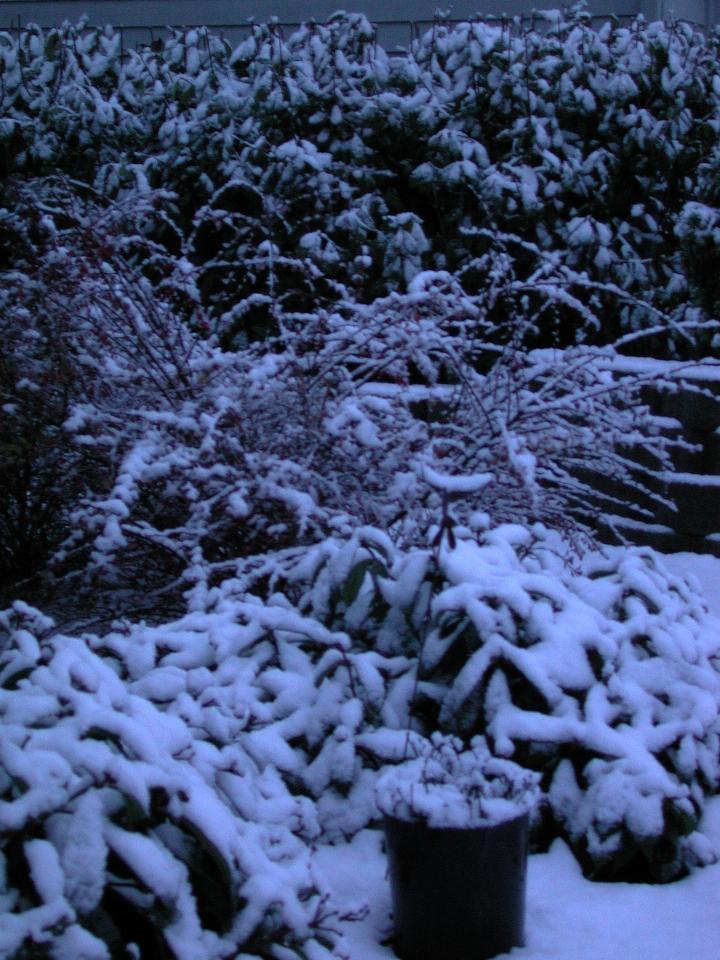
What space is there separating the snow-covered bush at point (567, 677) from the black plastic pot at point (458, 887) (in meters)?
0.39

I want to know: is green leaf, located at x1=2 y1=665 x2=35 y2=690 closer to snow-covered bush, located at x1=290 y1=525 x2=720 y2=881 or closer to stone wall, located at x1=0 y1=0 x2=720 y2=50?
snow-covered bush, located at x1=290 y1=525 x2=720 y2=881

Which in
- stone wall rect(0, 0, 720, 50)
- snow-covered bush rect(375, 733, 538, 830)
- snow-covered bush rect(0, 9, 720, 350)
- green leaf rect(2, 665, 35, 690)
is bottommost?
snow-covered bush rect(375, 733, 538, 830)

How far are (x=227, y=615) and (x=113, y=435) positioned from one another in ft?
4.24

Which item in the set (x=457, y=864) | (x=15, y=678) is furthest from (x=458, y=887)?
(x=15, y=678)

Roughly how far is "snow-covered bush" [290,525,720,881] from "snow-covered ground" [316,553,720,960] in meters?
0.06

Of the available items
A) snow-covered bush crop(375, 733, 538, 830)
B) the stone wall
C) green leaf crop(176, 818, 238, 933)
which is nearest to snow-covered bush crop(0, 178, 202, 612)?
snow-covered bush crop(375, 733, 538, 830)

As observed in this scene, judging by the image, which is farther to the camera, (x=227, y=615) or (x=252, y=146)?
(x=252, y=146)

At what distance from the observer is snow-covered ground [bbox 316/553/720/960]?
248 cm

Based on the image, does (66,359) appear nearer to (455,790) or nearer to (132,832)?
(455,790)

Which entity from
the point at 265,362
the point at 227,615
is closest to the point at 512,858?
the point at 227,615

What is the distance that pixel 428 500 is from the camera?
4105 millimetres

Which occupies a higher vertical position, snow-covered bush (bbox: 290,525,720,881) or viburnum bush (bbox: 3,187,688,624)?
viburnum bush (bbox: 3,187,688,624)

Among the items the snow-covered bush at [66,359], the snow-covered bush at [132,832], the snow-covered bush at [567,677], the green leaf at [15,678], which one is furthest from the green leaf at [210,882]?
the snow-covered bush at [66,359]

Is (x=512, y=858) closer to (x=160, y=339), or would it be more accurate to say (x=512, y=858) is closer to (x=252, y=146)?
(x=160, y=339)
